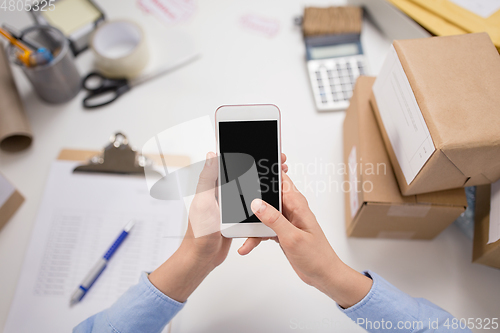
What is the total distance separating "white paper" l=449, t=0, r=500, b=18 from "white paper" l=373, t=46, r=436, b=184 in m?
Result: 0.24

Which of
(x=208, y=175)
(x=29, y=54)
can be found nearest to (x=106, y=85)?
(x=29, y=54)

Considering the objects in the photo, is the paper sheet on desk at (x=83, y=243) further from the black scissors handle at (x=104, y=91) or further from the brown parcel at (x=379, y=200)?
the brown parcel at (x=379, y=200)

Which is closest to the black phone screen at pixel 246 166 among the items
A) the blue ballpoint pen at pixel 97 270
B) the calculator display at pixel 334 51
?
the blue ballpoint pen at pixel 97 270

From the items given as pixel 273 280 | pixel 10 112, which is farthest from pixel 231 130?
pixel 10 112

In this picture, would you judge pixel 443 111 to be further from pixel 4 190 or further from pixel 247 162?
pixel 4 190

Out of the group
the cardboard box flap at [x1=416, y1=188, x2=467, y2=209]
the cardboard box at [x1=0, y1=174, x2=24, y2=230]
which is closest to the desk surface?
the cardboard box at [x1=0, y1=174, x2=24, y2=230]

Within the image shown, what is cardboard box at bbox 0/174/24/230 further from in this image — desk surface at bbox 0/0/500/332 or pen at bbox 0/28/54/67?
pen at bbox 0/28/54/67

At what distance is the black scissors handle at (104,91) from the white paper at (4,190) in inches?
7.6

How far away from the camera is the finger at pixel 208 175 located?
0.41 meters

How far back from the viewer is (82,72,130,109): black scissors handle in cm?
66

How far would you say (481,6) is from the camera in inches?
22.5

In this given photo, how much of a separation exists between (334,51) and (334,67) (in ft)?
0.14

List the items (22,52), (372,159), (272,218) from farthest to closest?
(22,52), (372,159), (272,218)

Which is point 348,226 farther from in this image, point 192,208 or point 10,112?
point 10,112
